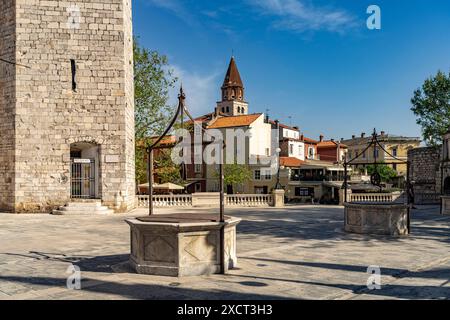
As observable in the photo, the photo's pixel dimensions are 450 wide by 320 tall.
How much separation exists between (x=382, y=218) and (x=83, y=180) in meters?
13.7

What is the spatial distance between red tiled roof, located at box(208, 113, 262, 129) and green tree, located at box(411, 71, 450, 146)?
20796 millimetres

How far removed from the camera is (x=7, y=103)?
1919 cm

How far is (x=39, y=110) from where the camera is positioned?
19000mm

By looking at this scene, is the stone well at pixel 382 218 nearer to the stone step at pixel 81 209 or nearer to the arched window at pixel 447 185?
the stone step at pixel 81 209

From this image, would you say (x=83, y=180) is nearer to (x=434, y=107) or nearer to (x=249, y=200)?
(x=249, y=200)

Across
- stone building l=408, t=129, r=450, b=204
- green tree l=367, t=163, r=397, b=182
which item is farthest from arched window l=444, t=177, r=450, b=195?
green tree l=367, t=163, r=397, b=182

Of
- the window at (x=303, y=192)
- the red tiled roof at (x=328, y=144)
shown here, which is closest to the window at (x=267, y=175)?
the window at (x=303, y=192)

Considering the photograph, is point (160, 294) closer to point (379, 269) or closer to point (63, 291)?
point (63, 291)

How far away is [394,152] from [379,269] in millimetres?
67256

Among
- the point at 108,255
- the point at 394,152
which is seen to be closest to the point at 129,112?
the point at 108,255

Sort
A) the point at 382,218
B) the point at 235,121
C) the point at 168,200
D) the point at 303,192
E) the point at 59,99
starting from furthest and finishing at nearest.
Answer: the point at 235,121 < the point at 303,192 < the point at 168,200 < the point at 59,99 < the point at 382,218

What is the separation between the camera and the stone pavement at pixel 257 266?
627 cm

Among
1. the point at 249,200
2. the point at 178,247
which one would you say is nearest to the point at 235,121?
the point at 249,200

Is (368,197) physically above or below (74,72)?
below
